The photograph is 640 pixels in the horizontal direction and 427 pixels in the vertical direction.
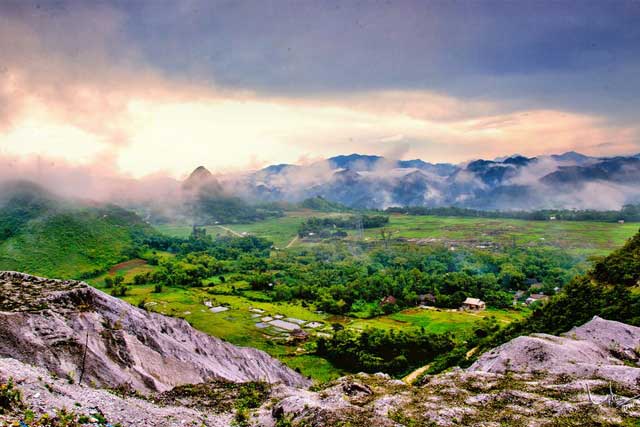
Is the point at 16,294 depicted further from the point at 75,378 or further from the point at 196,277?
the point at 196,277

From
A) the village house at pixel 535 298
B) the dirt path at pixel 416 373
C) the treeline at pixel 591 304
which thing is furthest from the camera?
the village house at pixel 535 298

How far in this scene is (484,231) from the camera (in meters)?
141

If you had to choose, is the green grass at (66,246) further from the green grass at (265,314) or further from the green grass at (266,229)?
the green grass at (266,229)

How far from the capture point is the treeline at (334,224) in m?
153

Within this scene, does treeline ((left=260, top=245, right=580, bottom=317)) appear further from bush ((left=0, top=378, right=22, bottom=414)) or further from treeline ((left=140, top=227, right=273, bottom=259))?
bush ((left=0, top=378, right=22, bottom=414))

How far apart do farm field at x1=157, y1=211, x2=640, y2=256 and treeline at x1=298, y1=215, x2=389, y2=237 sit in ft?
15.1

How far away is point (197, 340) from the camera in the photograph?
3016 cm

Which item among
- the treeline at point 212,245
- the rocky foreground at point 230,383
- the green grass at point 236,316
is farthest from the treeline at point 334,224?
the rocky foreground at point 230,383

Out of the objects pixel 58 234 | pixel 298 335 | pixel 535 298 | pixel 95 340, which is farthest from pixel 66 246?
pixel 535 298

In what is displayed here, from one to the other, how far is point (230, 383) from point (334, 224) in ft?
470

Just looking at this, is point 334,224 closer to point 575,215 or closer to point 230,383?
point 575,215

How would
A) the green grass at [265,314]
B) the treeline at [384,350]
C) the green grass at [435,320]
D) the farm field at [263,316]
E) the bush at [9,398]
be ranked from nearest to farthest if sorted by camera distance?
the bush at [9,398] < the treeline at [384,350] < the green grass at [265,314] < the farm field at [263,316] < the green grass at [435,320]

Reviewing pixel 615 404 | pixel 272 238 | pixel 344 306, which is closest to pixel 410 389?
pixel 615 404

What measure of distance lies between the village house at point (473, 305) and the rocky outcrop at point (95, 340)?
49782mm
